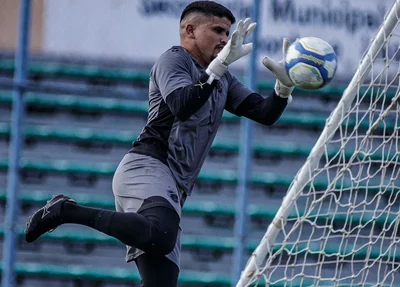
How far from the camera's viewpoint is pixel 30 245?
774 centimetres

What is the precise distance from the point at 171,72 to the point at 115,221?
0.68 metres

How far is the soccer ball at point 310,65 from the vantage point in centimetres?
414

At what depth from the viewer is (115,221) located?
3.92 metres

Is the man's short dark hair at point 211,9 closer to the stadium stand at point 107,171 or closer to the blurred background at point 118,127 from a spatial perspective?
the blurred background at point 118,127

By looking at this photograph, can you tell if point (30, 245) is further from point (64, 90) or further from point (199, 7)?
point (199, 7)

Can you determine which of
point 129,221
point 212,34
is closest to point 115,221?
point 129,221

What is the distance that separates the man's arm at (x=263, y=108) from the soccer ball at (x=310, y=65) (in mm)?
214

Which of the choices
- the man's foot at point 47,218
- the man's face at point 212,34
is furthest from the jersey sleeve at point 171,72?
the man's foot at point 47,218

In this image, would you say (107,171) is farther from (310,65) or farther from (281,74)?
(310,65)

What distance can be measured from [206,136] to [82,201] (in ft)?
11.9

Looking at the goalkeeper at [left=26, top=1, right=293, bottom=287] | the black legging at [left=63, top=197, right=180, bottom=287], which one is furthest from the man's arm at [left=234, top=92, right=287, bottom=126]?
the black legging at [left=63, top=197, right=180, bottom=287]

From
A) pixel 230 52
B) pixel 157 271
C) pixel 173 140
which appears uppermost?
pixel 230 52

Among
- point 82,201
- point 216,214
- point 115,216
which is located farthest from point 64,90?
point 115,216

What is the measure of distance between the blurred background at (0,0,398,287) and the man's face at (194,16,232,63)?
2.96 meters
